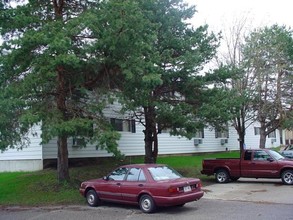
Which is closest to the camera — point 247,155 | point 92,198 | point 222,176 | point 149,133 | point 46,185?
point 92,198

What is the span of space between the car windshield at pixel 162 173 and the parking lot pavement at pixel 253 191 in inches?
118

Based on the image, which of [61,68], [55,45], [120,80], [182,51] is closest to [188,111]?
[182,51]

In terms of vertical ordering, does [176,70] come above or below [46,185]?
above

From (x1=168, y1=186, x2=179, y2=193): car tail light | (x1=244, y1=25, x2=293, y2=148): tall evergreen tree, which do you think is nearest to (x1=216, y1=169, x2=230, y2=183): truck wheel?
(x1=168, y1=186, x2=179, y2=193): car tail light

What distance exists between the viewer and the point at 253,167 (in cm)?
1866

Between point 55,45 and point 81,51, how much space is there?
1649 millimetres

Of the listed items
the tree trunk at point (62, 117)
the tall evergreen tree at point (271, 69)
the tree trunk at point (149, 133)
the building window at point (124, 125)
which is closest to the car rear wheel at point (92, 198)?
the tree trunk at point (62, 117)

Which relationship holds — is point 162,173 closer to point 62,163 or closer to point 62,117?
point 62,117

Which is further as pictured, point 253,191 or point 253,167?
point 253,167

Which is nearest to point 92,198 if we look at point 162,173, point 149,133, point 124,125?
point 162,173

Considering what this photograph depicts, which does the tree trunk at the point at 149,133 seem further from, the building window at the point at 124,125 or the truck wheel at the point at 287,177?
the truck wheel at the point at 287,177

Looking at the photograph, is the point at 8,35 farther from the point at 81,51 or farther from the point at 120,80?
the point at 120,80

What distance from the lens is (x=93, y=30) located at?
531 inches

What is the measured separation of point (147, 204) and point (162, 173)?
110 cm
